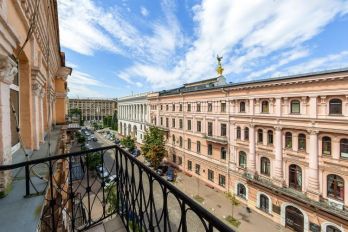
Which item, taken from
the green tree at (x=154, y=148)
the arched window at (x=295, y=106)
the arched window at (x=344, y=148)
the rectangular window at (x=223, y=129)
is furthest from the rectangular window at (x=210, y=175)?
the arched window at (x=344, y=148)

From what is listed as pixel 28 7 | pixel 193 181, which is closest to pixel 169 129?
pixel 193 181

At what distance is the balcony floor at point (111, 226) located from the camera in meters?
3.28

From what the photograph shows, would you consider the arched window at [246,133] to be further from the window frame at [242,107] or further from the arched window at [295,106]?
the arched window at [295,106]

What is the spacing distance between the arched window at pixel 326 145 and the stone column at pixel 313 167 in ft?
1.34

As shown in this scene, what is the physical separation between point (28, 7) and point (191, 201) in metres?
4.99

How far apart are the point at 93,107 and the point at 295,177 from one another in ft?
278

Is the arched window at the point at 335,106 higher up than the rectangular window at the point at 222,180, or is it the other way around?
the arched window at the point at 335,106

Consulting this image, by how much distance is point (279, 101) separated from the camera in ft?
46.4

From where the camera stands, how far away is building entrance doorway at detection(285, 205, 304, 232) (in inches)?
523

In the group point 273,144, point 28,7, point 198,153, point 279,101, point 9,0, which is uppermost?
point 28,7

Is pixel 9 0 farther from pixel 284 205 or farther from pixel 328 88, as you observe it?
pixel 284 205

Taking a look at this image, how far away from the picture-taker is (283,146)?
14164 mm

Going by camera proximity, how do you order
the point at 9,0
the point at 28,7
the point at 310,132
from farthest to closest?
the point at 310,132 < the point at 28,7 < the point at 9,0

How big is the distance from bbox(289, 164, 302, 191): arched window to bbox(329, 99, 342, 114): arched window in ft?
15.2
